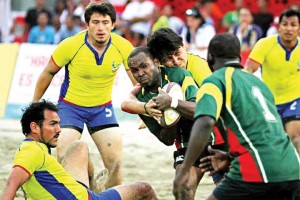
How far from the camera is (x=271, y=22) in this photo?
18359mm

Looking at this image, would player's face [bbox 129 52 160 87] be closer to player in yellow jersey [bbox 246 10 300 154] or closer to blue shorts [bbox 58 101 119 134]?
blue shorts [bbox 58 101 119 134]

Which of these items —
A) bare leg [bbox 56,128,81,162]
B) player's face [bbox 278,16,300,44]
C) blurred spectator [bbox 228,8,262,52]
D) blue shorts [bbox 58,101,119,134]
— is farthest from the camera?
blurred spectator [bbox 228,8,262,52]

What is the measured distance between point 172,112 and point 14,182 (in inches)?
57.7

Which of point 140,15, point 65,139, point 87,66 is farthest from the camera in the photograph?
point 140,15

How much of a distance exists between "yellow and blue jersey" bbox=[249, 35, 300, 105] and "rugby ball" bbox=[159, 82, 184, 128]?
3.68 meters

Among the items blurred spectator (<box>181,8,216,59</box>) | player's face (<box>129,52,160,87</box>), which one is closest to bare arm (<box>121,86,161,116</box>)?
player's face (<box>129,52,160,87</box>)

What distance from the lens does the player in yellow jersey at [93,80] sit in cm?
999

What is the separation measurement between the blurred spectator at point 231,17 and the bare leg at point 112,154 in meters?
9.16

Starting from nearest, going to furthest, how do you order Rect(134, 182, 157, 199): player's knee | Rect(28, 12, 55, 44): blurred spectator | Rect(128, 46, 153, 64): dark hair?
Rect(128, 46, 153, 64): dark hair, Rect(134, 182, 157, 199): player's knee, Rect(28, 12, 55, 44): blurred spectator

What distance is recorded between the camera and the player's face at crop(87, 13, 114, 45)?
32.7 feet

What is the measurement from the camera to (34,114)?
7867 millimetres

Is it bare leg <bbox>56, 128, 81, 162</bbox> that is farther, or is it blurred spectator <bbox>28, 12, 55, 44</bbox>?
blurred spectator <bbox>28, 12, 55, 44</bbox>

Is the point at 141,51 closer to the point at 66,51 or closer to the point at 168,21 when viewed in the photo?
the point at 66,51

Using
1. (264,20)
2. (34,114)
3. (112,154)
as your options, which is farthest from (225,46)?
(264,20)
